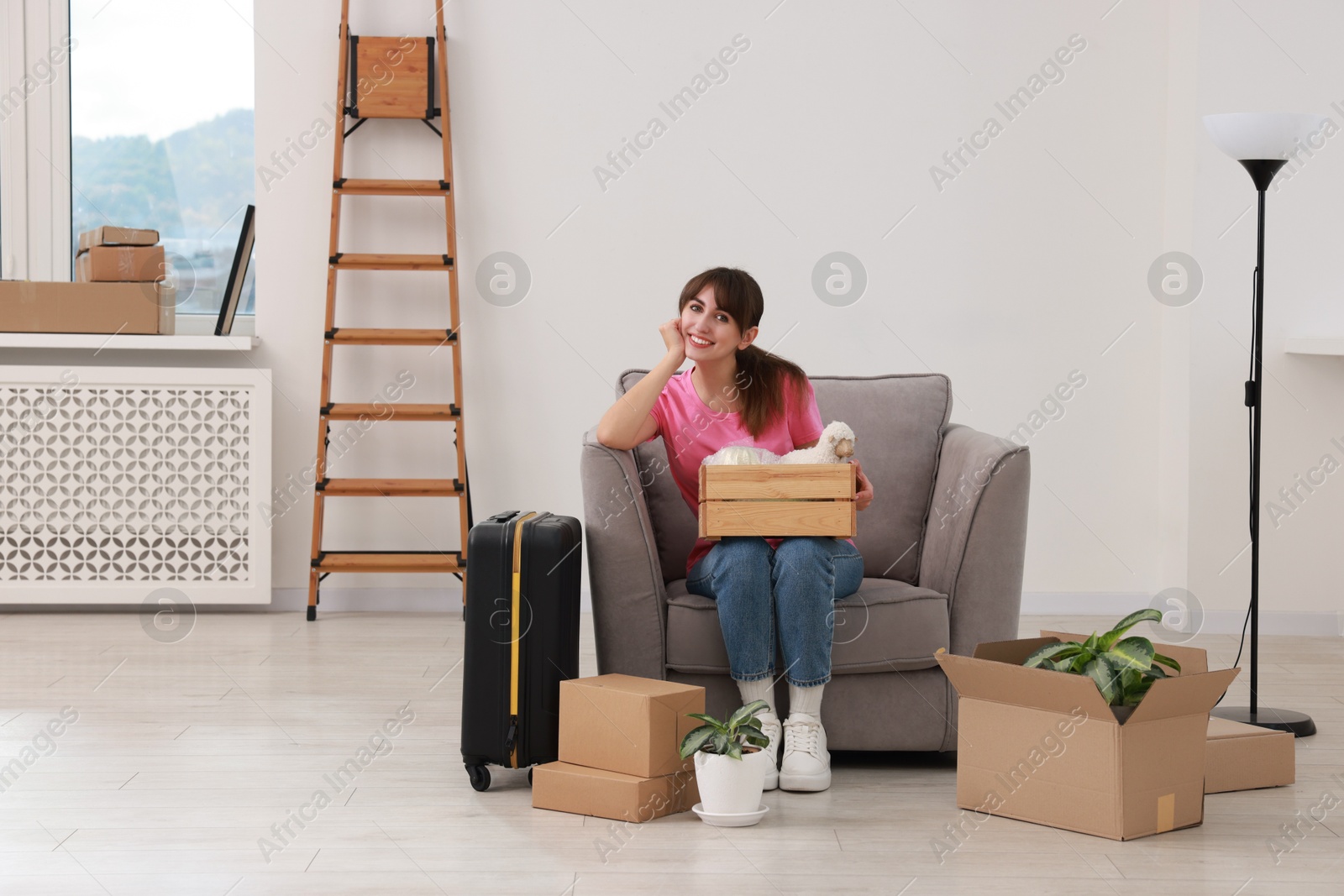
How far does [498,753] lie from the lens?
209 cm

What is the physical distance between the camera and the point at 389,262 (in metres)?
3.65

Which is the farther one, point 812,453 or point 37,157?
point 37,157

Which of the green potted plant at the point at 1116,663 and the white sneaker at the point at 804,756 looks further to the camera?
the white sneaker at the point at 804,756

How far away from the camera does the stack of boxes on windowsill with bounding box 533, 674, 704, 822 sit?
1948mm

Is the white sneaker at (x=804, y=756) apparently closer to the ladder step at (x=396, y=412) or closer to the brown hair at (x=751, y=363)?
the brown hair at (x=751, y=363)

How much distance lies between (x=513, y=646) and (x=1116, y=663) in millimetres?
1000

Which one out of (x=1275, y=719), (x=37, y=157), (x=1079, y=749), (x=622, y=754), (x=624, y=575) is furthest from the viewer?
(x=37, y=157)

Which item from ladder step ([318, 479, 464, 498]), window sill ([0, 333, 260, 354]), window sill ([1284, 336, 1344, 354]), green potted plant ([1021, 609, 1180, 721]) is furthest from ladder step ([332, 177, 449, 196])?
window sill ([1284, 336, 1344, 354])

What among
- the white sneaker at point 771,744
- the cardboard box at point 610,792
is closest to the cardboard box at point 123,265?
the cardboard box at point 610,792

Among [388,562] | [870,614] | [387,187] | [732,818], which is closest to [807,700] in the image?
[870,614]

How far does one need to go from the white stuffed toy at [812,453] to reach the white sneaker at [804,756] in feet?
1.52

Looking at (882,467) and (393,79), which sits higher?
Result: (393,79)

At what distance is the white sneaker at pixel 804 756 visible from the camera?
211 cm

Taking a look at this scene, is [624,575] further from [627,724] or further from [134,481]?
[134,481]
